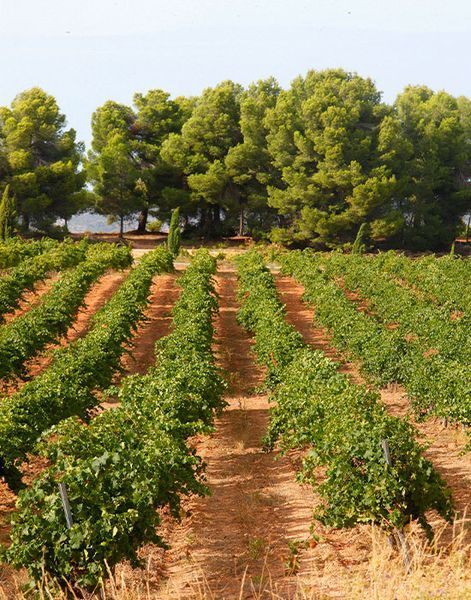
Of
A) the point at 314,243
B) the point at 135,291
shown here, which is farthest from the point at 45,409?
the point at 314,243

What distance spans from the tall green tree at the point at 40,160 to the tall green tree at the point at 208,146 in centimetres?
688

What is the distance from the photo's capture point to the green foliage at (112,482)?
25.5 ft

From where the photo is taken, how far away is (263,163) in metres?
52.0

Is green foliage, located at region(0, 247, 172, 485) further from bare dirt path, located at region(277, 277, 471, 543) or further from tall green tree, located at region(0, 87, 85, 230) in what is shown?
tall green tree, located at region(0, 87, 85, 230)

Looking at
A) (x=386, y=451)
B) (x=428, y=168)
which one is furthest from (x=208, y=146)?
(x=386, y=451)

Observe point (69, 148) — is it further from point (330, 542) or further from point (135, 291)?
point (330, 542)

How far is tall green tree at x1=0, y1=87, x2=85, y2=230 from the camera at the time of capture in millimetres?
48125

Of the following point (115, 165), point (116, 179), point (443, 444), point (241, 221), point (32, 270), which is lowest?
point (443, 444)

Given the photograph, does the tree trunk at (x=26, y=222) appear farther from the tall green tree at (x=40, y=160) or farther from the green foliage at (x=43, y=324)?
the green foliage at (x=43, y=324)

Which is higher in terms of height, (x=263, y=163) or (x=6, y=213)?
(x=263, y=163)

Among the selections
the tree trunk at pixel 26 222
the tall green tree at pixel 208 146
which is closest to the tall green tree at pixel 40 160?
the tree trunk at pixel 26 222

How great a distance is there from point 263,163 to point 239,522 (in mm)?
42917

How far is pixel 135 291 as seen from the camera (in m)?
24.0

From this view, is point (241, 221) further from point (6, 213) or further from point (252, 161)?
point (6, 213)
